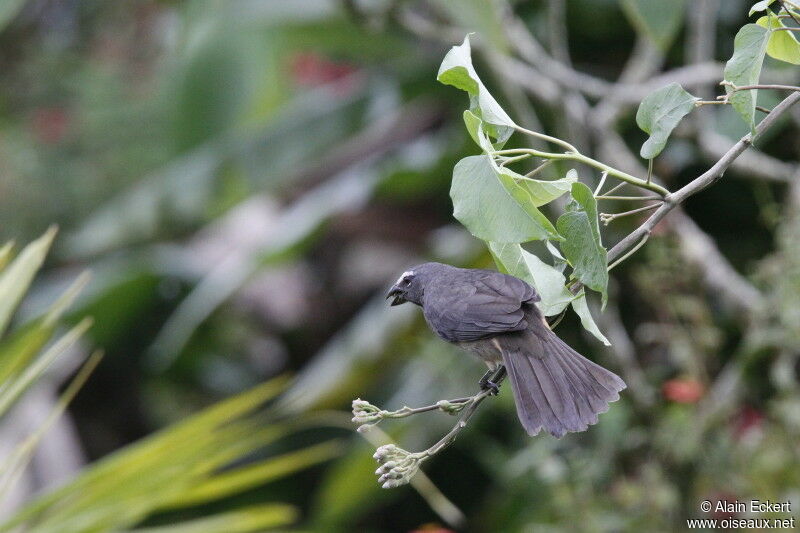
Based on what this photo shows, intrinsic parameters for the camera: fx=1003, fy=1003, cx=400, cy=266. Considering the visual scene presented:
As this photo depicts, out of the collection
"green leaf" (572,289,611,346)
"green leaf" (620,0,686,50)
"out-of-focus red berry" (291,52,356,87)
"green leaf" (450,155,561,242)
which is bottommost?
"out-of-focus red berry" (291,52,356,87)

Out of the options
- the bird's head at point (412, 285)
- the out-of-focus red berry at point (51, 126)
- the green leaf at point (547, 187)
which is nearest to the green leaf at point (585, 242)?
the green leaf at point (547, 187)

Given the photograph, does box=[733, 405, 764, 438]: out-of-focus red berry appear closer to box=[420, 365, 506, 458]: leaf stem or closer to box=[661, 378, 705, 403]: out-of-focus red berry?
box=[661, 378, 705, 403]: out-of-focus red berry

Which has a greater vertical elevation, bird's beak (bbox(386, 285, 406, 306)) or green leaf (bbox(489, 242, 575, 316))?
green leaf (bbox(489, 242, 575, 316))

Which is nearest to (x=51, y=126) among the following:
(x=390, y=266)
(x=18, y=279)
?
(x=390, y=266)

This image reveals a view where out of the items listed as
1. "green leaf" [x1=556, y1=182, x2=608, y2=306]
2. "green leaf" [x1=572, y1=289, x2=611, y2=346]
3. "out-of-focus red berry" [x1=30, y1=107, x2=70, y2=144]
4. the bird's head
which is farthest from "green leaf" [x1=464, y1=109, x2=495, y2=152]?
"out-of-focus red berry" [x1=30, y1=107, x2=70, y2=144]

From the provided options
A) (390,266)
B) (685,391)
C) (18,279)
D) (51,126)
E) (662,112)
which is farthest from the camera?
(51,126)

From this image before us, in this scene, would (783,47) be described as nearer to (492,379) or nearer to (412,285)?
(492,379)

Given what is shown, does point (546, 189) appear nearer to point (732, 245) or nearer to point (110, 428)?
point (732, 245)

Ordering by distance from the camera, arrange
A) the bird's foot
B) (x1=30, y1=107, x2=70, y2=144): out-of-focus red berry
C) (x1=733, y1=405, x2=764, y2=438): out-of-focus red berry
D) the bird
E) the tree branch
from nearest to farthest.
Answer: the tree branch → the bird → the bird's foot → (x1=733, y1=405, x2=764, y2=438): out-of-focus red berry → (x1=30, y1=107, x2=70, y2=144): out-of-focus red berry
